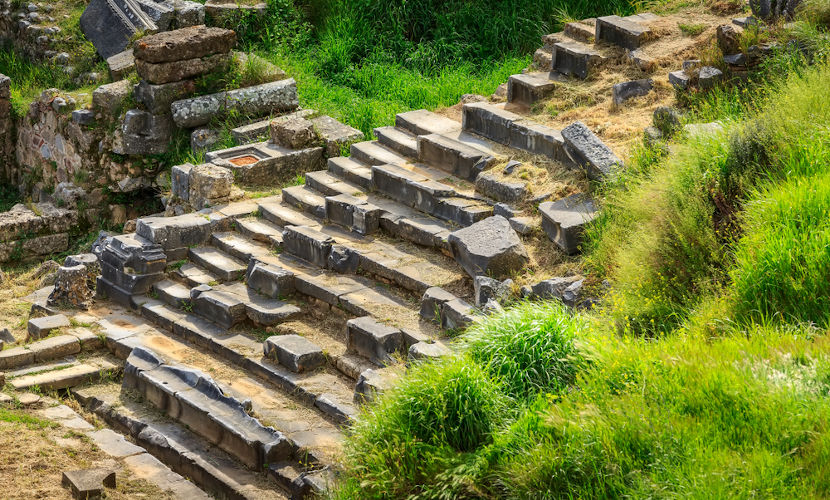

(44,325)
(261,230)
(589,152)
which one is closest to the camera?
(589,152)

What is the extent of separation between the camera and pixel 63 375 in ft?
30.1

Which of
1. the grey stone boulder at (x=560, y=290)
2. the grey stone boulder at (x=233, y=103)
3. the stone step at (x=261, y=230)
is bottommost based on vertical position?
the stone step at (x=261, y=230)

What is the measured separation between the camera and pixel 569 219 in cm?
869

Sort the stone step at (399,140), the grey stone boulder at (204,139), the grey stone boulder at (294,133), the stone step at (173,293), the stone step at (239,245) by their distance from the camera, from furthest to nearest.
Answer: the grey stone boulder at (204,139), the grey stone boulder at (294,133), the stone step at (399,140), the stone step at (239,245), the stone step at (173,293)

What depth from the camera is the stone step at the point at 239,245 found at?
10430 millimetres

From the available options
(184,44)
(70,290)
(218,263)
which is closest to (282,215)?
(218,263)

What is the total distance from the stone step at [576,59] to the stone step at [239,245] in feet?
12.8

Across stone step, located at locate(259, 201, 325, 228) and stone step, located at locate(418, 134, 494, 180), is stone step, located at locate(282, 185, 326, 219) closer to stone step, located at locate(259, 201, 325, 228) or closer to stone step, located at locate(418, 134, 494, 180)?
stone step, located at locate(259, 201, 325, 228)

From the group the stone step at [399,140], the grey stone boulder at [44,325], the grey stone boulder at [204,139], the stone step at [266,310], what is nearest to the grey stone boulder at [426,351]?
the stone step at [266,310]

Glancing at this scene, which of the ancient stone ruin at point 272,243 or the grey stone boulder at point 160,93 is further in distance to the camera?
the grey stone boulder at point 160,93

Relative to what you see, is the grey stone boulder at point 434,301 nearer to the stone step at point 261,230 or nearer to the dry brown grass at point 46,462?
the stone step at point 261,230

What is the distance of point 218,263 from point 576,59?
14.6 feet

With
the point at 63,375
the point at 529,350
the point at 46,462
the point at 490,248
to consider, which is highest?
the point at 529,350

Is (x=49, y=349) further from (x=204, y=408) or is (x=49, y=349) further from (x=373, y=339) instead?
(x=373, y=339)
